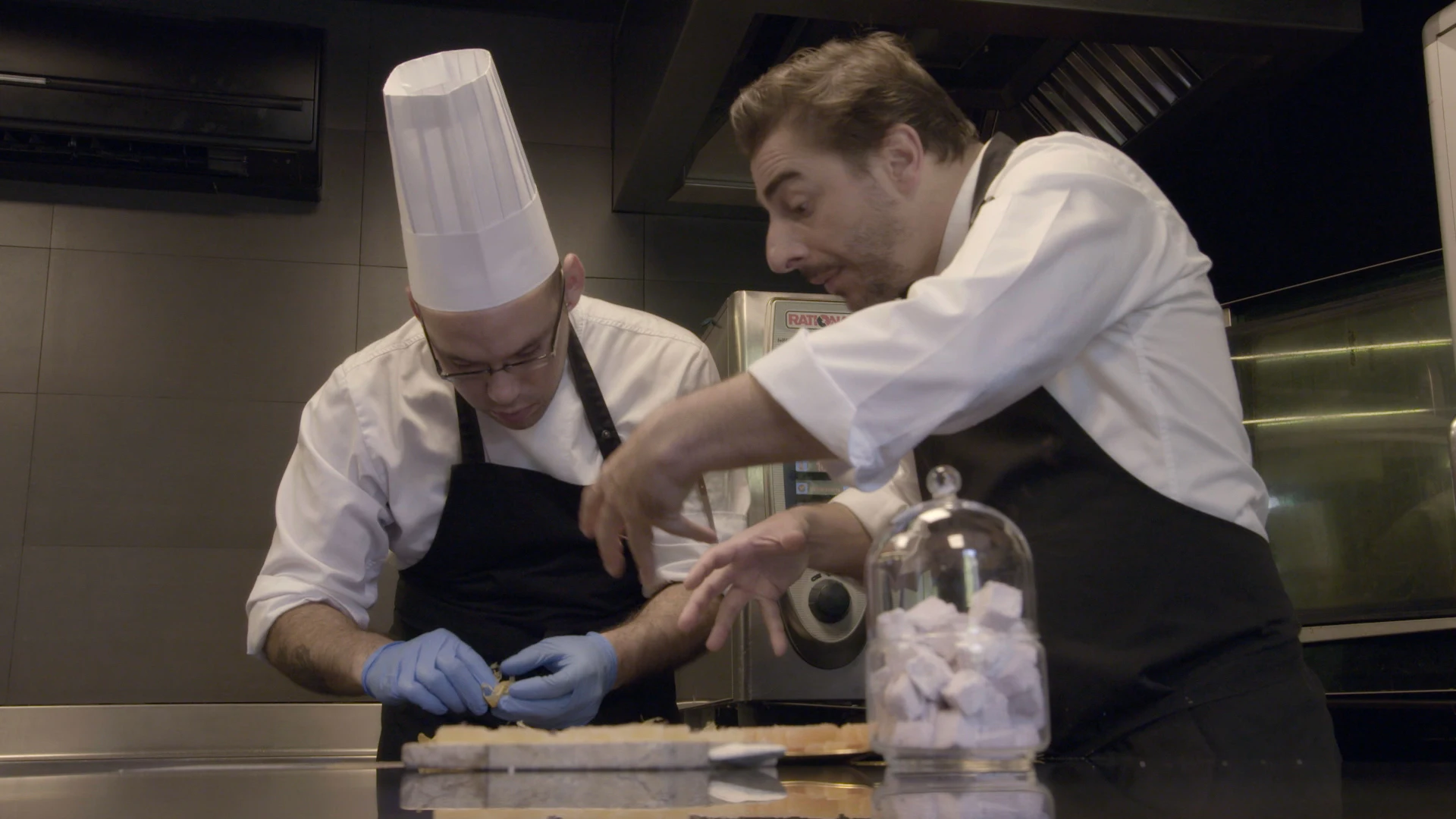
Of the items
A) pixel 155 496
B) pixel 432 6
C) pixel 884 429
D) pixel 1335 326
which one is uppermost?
pixel 432 6

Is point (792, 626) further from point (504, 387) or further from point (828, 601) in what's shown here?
point (504, 387)

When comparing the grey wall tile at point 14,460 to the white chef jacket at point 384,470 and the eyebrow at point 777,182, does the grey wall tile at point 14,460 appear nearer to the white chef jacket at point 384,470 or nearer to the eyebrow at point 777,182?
the white chef jacket at point 384,470

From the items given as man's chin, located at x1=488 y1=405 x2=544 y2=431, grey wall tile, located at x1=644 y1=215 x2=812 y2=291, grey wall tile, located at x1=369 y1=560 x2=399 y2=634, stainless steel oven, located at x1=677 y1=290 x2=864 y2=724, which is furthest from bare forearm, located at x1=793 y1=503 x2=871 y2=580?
A: grey wall tile, located at x1=644 y1=215 x2=812 y2=291

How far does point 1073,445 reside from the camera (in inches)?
39.1

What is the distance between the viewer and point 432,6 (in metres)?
2.96

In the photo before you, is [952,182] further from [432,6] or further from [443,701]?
[432,6]

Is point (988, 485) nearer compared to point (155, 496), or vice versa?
→ point (988, 485)

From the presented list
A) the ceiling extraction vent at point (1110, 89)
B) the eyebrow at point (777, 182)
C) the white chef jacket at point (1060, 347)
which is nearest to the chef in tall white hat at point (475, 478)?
the eyebrow at point (777, 182)

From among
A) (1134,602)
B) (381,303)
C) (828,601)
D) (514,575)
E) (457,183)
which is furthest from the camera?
(381,303)

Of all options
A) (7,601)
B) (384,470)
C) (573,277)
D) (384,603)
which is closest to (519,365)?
(573,277)

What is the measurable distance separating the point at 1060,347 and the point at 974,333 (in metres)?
0.09

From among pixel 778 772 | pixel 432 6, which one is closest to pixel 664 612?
pixel 778 772

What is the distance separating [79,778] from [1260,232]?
232 centimetres

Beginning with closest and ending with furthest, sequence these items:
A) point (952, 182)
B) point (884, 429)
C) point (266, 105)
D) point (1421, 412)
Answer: point (884, 429)
point (952, 182)
point (1421, 412)
point (266, 105)
